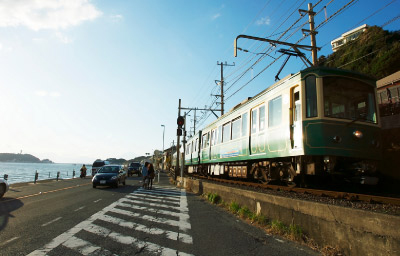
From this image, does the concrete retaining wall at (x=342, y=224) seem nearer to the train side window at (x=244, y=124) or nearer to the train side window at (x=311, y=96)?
the train side window at (x=311, y=96)

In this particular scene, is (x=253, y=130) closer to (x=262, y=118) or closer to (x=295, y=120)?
(x=262, y=118)

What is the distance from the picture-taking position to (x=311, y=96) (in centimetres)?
694

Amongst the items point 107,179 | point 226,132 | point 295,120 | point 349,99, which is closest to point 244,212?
point 295,120

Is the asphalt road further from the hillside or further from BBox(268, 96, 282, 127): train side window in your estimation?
the hillside

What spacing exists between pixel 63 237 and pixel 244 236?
3.41m

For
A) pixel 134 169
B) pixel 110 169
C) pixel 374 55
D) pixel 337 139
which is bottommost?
pixel 134 169

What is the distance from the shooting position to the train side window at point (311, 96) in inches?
267

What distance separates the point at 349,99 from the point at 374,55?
35.7 meters

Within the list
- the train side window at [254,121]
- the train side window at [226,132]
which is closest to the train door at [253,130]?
the train side window at [254,121]

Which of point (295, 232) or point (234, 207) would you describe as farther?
point (234, 207)

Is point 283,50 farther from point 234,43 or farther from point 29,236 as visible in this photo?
point 29,236

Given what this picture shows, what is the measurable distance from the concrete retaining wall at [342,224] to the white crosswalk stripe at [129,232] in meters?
1.96

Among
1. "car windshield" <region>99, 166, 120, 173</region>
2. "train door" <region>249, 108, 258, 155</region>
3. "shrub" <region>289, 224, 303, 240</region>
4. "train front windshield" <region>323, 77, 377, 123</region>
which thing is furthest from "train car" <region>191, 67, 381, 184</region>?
"car windshield" <region>99, 166, 120, 173</region>

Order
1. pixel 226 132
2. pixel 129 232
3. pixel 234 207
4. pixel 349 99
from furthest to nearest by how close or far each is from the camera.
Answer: pixel 226 132, pixel 234 207, pixel 349 99, pixel 129 232
